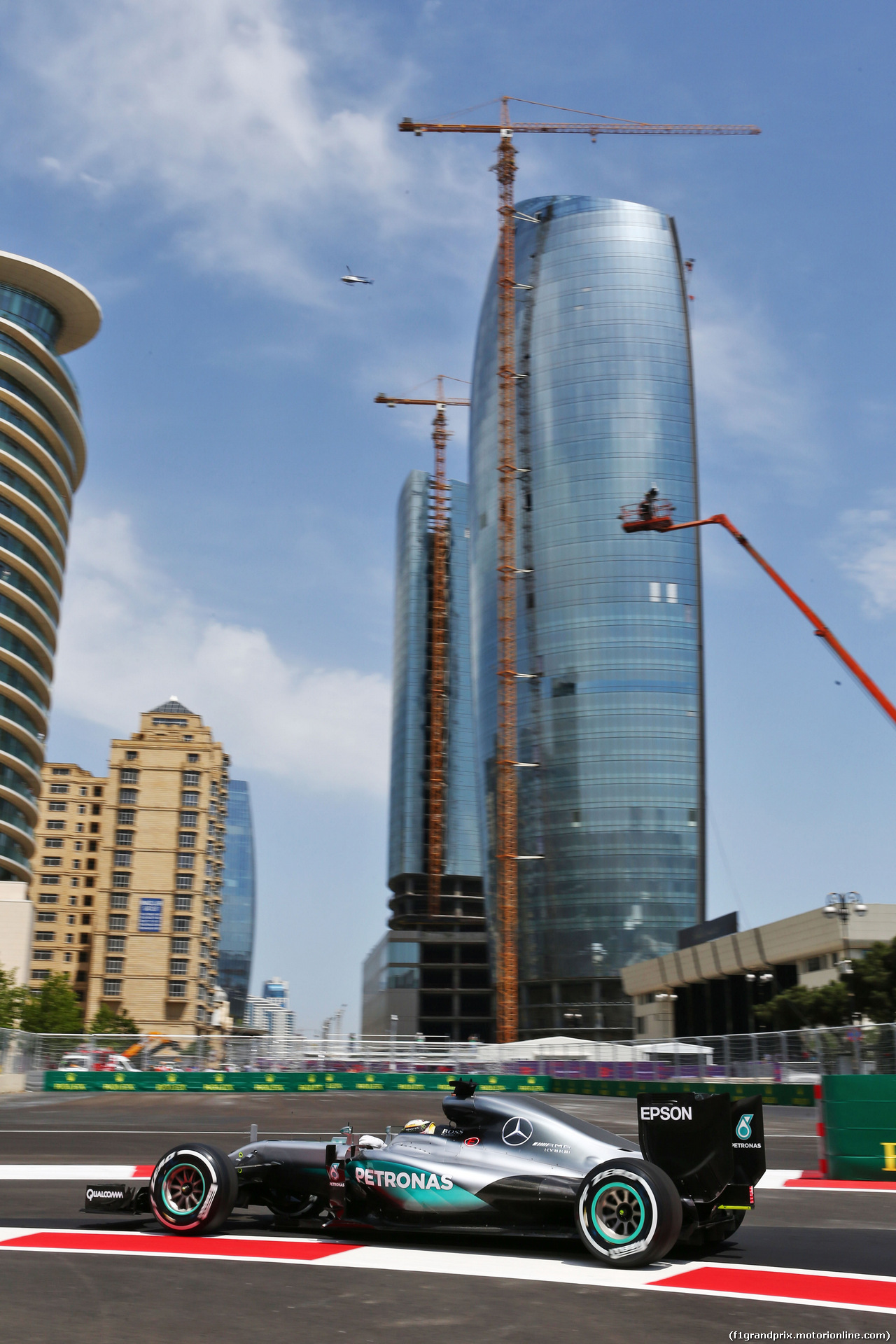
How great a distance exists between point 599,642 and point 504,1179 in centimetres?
11941

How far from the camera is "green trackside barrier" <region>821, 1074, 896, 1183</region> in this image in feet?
58.9

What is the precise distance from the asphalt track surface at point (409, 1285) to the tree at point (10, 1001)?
6544 cm

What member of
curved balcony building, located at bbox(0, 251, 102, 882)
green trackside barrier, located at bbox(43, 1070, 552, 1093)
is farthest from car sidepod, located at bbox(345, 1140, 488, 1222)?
curved balcony building, located at bbox(0, 251, 102, 882)

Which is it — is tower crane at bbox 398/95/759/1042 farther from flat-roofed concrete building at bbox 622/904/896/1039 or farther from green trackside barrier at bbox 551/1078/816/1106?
green trackside barrier at bbox 551/1078/816/1106

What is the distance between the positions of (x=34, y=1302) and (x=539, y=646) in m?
122

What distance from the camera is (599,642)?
128 meters

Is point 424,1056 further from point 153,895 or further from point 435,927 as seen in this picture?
point 435,927

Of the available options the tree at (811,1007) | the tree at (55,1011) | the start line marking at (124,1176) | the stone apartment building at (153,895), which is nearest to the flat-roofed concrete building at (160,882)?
the stone apartment building at (153,895)

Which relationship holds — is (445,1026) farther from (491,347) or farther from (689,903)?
(491,347)

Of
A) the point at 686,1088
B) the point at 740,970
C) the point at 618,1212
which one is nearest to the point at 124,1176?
the point at 618,1212

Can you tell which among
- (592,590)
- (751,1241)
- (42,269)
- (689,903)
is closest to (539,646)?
(592,590)

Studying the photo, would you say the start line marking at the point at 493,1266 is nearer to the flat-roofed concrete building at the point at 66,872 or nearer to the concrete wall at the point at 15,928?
the concrete wall at the point at 15,928

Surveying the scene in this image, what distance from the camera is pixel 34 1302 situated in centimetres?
816

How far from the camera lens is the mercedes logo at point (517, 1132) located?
1032 cm
